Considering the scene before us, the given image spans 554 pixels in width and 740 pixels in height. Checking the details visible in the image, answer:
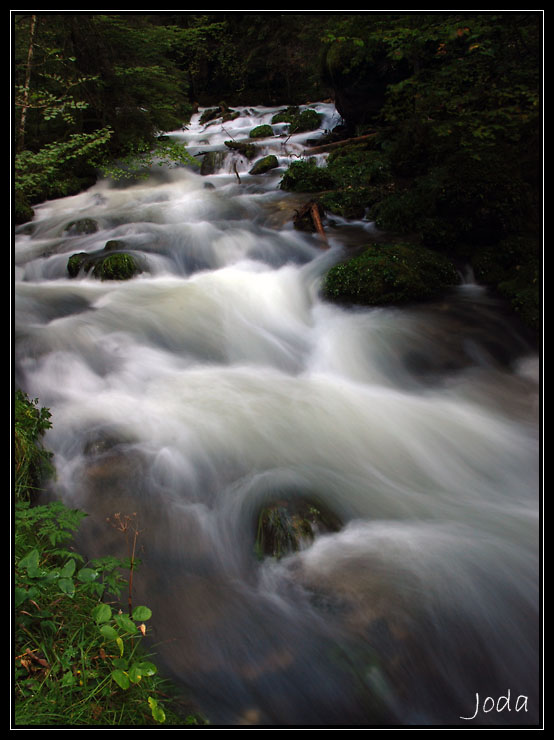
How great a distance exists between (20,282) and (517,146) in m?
9.10

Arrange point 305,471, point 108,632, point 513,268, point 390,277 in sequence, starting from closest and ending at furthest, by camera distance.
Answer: point 108,632
point 305,471
point 390,277
point 513,268

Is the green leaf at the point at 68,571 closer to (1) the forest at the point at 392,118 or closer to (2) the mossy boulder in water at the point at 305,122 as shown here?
(1) the forest at the point at 392,118

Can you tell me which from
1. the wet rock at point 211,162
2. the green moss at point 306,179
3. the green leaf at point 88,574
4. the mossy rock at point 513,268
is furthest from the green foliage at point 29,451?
the wet rock at point 211,162

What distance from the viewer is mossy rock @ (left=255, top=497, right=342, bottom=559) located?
3060 mm

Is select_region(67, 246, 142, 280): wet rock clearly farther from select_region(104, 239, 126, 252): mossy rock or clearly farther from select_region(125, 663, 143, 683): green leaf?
select_region(125, 663, 143, 683): green leaf

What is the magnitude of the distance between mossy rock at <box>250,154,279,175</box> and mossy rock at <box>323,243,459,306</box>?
748cm

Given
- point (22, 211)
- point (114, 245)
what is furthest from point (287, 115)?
point (114, 245)

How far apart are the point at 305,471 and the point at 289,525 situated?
32.4 inches

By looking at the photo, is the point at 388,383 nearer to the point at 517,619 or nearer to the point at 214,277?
the point at 517,619

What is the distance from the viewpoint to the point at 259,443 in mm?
4234

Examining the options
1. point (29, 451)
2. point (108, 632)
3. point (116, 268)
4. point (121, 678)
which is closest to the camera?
point (121, 678)

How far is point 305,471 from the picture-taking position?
12.8 ft

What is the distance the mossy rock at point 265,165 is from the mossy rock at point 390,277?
7.48m

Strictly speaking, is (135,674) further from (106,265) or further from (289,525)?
(106,265)
